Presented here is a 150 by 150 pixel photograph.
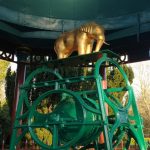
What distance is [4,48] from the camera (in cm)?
1037

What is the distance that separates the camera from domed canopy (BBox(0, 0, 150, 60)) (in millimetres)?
8539

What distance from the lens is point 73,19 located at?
9297 millimetres

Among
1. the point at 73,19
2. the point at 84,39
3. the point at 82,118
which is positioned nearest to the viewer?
the point at 82,118

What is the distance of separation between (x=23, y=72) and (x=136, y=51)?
4.05m

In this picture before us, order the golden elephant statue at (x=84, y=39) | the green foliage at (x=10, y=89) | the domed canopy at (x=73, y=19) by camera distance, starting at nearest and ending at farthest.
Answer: the golden elephant statue at (x=84, y=39)
the domed canopy at (x=73, y=19)
the green foliage at (x=10, y=89)

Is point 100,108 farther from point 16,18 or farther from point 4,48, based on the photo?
point 4,48

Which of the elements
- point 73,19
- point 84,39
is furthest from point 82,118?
point 73,19

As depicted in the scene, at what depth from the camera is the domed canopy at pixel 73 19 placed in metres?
8.54

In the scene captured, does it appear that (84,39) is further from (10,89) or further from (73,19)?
(10,89)

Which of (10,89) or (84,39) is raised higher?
(10,89)

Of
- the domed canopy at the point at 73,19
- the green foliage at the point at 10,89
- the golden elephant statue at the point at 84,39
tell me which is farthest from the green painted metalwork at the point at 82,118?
the green foliage at the point at 10,89

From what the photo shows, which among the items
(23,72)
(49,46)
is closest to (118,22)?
(49,46)

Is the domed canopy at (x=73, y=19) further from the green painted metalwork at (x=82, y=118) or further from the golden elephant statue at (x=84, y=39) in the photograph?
the green painted metalwork at (x=82, y=118)

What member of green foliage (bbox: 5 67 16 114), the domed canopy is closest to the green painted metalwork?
the domed canopy
